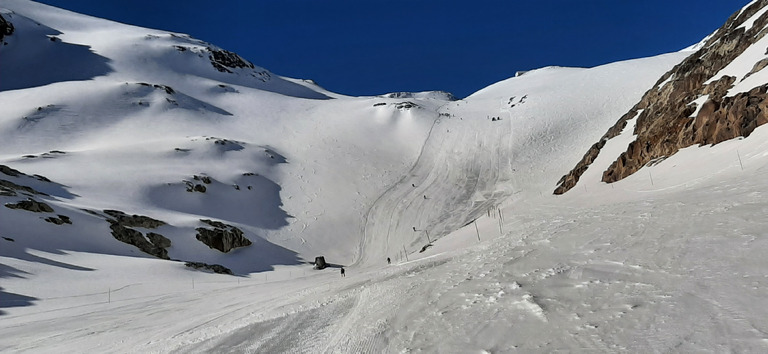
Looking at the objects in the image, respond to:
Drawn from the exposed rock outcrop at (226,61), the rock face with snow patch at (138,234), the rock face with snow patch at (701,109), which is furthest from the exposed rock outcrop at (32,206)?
the exposed rock outcrop at (226,61)

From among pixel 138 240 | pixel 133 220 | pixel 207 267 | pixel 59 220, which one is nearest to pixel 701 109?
pixel 207 267

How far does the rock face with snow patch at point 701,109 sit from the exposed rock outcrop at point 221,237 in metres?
25.7

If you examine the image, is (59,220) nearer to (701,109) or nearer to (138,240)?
(138,240)

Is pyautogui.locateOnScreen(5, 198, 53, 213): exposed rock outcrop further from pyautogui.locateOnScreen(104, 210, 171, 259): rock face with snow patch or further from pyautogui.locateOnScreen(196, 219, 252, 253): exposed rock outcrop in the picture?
pyautogui.locateOnScreen(196, 219, 252, 253): exposed rock outcrop

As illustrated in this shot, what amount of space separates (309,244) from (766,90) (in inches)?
1268

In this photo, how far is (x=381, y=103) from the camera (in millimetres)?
75875

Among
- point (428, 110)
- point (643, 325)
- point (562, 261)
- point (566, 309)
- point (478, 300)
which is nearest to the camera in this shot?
point (643, 325)

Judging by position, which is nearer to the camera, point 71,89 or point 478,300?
point 478,300

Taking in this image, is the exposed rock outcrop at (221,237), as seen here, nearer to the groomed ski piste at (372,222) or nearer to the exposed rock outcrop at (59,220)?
the groomed ski piste at (372,222)

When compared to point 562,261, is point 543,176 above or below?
above

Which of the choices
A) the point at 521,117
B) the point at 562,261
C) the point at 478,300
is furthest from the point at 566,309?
the point at 521,117

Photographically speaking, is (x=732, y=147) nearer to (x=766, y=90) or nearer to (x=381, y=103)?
(x=766, y=90)

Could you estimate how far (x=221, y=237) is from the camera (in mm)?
34062

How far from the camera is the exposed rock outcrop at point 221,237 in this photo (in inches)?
1317
